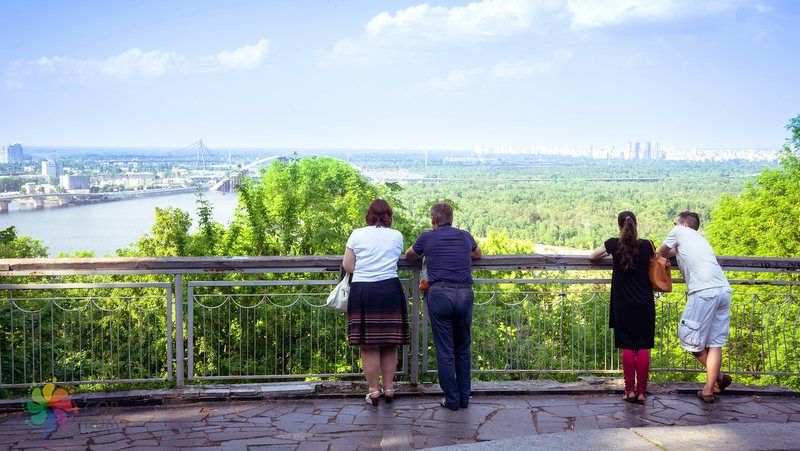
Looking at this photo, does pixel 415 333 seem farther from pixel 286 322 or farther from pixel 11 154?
pixel 11 154

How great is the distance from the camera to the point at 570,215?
5844 cm

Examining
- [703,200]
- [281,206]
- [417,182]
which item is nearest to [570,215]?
[703,200]

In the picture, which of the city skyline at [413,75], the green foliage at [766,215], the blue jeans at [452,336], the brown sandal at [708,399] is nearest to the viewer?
the blue jeans at [452,336]

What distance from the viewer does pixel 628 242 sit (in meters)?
6.20

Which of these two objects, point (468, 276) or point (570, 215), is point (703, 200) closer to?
point (570, 215)

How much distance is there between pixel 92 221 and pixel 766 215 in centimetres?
5597

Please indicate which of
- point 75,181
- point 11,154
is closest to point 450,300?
point 75,181

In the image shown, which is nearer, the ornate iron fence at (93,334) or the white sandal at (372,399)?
the white sandal at (372,399)

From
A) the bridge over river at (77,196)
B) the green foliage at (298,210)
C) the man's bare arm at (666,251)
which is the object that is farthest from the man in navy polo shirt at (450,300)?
the bridge over river at (77,196)

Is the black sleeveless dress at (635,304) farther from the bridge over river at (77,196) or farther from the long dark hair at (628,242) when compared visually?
the bridge over river at (77,196)

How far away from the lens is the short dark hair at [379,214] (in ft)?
20.2

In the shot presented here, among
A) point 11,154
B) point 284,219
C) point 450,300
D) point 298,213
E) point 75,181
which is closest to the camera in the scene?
point 450,300

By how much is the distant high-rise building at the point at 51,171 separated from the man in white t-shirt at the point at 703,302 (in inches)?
2792

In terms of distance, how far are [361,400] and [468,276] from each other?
4.40 ft
